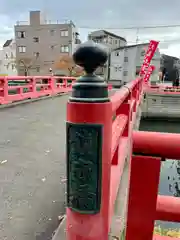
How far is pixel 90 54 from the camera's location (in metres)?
0.81

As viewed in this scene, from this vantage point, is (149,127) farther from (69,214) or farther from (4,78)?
(69,214)

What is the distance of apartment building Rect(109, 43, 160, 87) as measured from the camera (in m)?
30.7

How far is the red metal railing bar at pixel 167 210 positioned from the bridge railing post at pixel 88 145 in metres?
0.23

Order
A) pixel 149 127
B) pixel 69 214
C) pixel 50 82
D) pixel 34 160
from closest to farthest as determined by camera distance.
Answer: pixel 69 214, pixel 34 160, pixel 50 82, pixel 149 127

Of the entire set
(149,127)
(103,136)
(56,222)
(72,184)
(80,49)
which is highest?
(80,49)

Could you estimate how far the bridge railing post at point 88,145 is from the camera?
82 centimetres

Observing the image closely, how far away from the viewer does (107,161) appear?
0.90 meters

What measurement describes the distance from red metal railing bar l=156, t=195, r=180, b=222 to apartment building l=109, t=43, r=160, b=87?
30.4 metres

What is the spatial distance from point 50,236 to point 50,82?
10.6m

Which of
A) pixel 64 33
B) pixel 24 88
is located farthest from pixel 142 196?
pixel 64 33

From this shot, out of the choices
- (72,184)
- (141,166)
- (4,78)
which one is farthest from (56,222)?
(4,78)

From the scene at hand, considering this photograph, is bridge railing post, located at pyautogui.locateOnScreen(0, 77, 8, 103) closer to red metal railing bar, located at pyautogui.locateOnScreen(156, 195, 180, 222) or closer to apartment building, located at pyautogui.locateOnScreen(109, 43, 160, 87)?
red metal railing bar, located at pyautogui.locateOnScreen(156, 195, 180, 222)

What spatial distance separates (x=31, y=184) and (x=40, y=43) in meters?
30.9

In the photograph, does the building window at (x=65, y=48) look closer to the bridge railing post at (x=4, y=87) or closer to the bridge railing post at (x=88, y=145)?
the bridge railing post at (x=4, y=87)
